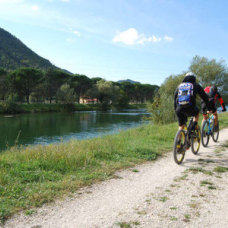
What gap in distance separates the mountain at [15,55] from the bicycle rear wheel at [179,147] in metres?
98.9

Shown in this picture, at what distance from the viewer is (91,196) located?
350 cm

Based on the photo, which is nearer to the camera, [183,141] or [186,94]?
[186,94]

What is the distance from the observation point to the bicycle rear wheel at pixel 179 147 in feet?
16.8

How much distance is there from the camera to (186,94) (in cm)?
517

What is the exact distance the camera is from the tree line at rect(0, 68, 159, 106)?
58.5m

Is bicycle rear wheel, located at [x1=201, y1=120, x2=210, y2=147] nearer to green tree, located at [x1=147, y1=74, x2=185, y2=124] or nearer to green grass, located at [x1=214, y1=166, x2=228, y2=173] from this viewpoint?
green grass, located at [x1=214, y1=166, x2=228, y2=173]

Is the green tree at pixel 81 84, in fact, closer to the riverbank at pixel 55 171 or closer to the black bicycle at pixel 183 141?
the riverbank at pixel 55 171

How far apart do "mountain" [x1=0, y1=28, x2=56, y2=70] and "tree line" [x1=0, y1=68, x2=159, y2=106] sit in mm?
29734

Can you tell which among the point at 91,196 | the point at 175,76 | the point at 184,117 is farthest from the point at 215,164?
the point at 175,76

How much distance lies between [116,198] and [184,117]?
3.00 m

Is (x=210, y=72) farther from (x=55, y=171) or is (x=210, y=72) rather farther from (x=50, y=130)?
(x=55, y=171)

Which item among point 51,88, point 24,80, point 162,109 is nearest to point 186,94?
point 162,109

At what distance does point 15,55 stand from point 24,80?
59.6 meters

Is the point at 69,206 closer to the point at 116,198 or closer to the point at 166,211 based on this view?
the point at 116,198
